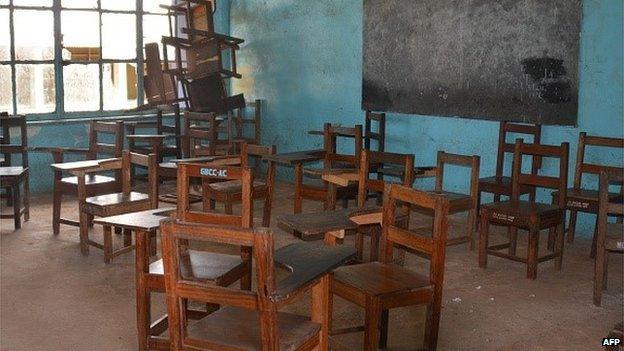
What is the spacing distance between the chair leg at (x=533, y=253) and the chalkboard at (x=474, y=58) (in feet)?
5.04

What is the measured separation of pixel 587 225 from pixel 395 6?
2657mm

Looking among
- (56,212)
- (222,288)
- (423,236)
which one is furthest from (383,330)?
(56,212)

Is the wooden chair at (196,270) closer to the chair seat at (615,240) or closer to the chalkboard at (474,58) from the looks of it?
the chair seat at (615,240)

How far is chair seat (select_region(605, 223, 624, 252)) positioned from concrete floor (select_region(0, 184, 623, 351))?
0.35 metres

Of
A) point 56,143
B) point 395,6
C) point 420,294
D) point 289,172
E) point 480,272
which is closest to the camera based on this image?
point 420,294

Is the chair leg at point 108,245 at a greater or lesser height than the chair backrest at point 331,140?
lesser

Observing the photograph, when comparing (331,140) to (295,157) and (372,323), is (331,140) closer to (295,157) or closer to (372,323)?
(295,157)

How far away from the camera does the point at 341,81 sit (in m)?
7.40

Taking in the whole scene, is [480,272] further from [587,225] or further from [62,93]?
[62,93]

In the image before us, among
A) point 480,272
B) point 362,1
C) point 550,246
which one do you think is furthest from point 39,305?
point 362,1

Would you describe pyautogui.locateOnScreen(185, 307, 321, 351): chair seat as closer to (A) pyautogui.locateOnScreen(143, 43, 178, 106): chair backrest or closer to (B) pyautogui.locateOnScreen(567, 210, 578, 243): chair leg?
(B) pyautogui.locateOnScreen(567, 210, 578, 243): chair leg

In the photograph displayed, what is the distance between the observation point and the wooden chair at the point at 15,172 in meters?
5.40

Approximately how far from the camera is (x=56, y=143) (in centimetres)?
727

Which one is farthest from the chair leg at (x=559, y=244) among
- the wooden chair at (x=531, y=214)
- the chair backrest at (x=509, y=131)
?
the chair backrest at (x=509, y=131)
